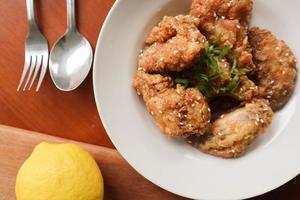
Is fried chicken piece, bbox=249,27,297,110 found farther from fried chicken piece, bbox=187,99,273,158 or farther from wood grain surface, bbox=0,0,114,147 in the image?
wood grain surface, bbox=0,0,114,147

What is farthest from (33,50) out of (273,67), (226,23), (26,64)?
(273,67)

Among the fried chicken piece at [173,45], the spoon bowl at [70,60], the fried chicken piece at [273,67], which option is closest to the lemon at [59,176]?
the spoon bowl at [70,60]

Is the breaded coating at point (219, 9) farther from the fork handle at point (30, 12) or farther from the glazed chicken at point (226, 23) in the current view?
the fork handle at point (30, 12)

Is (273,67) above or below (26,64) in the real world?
above

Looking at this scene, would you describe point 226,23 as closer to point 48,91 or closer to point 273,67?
point 273,67

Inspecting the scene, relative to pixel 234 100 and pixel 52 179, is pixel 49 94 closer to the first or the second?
pixel 52 179

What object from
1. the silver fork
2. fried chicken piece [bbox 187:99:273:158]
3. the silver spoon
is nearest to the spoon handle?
the silver spoon
